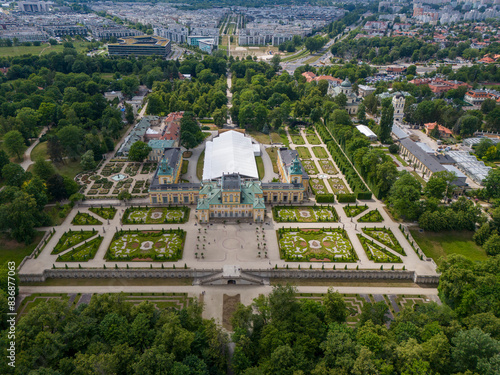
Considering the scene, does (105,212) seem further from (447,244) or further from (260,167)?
(447,244)

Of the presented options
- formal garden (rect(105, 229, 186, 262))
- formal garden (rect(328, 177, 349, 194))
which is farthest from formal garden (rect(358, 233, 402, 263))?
formal garden (rect(105, 229, 186, 262))

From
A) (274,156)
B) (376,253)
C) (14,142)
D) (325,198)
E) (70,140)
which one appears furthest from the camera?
(274,156)

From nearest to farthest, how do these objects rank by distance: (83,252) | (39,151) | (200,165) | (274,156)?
(83,252) < (200,165) < (39,151) < (274,156)

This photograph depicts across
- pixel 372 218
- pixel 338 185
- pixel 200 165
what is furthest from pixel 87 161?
pixel 372 218

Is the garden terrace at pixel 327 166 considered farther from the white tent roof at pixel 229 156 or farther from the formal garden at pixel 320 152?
the white tent roof at pixel 229 156

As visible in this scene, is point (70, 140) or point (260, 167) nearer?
point (70, 140)

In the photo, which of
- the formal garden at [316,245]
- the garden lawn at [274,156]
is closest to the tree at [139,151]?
the garden lawn at [274,156]

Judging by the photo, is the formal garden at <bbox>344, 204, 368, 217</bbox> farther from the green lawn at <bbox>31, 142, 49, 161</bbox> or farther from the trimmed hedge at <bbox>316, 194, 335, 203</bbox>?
the green lawn at <bbox>31, 142, 49, 161</bbox>

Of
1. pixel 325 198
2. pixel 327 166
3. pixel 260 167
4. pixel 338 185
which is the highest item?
pixel 325 198

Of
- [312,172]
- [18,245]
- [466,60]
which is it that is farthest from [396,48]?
[18,245]
